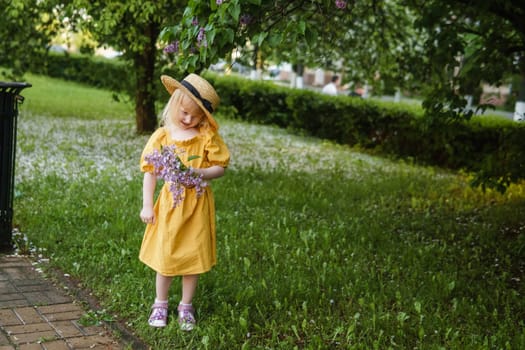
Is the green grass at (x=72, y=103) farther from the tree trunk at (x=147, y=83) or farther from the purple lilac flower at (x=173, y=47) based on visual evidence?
the purple lilac flower at (x=173, y=47)

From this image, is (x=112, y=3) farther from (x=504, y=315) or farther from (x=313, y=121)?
(x=313, y=121)

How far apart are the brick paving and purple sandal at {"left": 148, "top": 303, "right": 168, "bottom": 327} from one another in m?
0.21

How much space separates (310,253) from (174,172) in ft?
7.69

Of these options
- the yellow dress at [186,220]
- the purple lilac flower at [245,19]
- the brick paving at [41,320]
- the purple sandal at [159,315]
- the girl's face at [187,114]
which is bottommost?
the brick paving at [41,320]

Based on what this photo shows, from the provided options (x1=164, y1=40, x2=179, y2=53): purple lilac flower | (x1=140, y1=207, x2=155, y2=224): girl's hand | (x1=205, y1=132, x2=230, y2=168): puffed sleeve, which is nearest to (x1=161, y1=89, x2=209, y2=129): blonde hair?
(x1=205, y1=132, x2=230, y2=168): puffed sleeve


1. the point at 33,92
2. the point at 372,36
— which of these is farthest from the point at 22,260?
the point at 33,92

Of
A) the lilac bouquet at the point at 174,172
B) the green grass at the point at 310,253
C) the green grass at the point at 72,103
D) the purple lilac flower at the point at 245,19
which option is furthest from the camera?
the green grass at the point at 72,103

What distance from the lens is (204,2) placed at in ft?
14.7

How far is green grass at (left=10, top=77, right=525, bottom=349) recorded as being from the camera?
14.2 feet

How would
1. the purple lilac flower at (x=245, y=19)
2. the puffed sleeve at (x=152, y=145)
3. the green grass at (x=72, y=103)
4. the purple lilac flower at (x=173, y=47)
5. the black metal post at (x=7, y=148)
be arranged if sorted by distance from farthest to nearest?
the green grass at (x=72, y=103), the black metal post at (x=7, y=148), the purple lilac flower at (x=173, y=47), the purple lilac flower at (x=245, y=19), the puffed sleeve at (x=152, y=145)

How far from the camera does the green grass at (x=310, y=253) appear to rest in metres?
4.33

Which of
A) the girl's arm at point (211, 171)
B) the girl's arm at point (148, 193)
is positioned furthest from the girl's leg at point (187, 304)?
the girl's arm at point (211, 171)

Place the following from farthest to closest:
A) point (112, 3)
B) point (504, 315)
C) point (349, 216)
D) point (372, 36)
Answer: point (372, 36) → point (112, 3) → point (349, 216) → point (504, 315)

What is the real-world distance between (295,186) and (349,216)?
1.70 m
